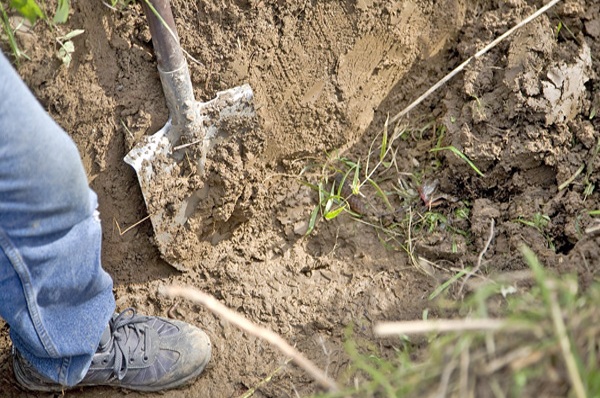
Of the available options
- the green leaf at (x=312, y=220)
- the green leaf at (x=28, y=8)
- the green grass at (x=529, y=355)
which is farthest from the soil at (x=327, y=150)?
the green grass at (x=529, y=355)

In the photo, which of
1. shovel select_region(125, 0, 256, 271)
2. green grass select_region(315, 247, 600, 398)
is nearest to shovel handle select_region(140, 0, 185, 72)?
shovel select_region(125, 0, 256, 271)

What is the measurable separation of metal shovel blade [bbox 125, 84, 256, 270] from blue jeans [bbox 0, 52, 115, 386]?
Result: 1.37 ft

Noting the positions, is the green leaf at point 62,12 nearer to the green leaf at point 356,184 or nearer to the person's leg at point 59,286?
the person's leg at point 59,286

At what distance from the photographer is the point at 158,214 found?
2.14 m

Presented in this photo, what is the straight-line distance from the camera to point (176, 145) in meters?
2.11

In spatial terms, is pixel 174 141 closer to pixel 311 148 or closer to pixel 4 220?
pixel 311 148

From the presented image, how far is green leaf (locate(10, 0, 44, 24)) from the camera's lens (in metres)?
1.72

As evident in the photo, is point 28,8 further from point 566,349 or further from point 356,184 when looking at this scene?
point 566,349

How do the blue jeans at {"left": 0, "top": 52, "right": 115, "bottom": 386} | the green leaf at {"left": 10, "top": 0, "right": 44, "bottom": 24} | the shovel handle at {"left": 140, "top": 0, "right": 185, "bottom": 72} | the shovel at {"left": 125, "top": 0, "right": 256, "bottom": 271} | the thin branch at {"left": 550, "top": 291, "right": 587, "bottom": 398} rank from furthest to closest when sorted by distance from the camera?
1. the shovel at {"left": 125, "top": 0, "right": 256, "bottom": 271}
2. the shovel handle at {"left": 140, "top": 0, "right": 185, "bottom": 72}
3. the green leaf at {"left": 10, "top": 0, "right": 44, "bottom": 24}
4. the blue jeans at {"left": 0, "top": 52, "right": 115, "bottom": 386}
5. the thin branch at {"left": 550, "top": 291, "right": 587, "bottom": 398}

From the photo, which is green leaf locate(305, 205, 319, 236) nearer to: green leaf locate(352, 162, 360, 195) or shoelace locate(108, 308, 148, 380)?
green leaf locate(352, 162, 360, 195)

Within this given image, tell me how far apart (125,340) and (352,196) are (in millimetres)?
959

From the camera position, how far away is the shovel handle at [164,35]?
186 cm

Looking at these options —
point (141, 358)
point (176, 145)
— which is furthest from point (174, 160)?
point (141, 358)

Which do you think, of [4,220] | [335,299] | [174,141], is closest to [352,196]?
[335,299]
